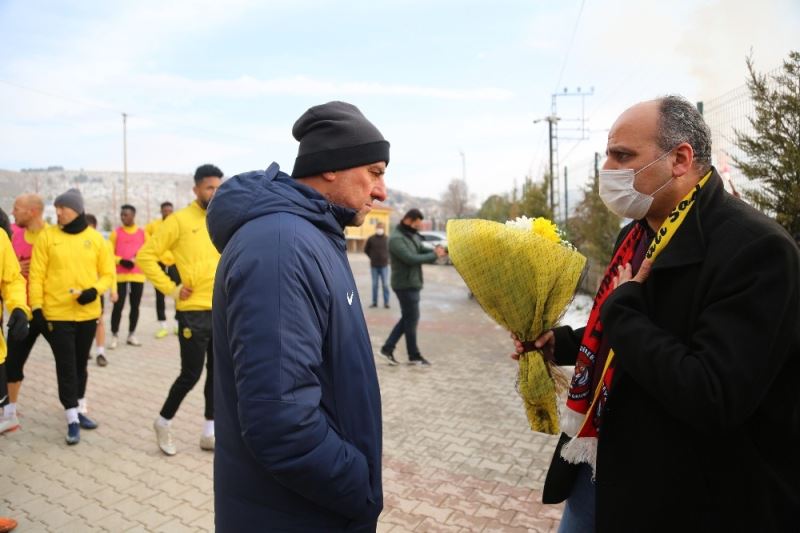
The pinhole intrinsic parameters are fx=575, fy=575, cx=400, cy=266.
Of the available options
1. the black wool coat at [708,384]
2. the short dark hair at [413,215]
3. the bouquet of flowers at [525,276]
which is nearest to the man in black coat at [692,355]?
the black wool coat at [708,384]

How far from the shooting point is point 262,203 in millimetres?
1751

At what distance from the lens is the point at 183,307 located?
4617 millimetres

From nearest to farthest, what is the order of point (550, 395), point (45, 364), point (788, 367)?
1. point (788, 367)
2. point (550, 395)
3. point (45, 364)

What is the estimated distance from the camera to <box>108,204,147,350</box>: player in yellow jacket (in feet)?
29.3

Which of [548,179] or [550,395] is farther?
[548,179]

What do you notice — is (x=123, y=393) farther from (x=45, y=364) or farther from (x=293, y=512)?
(x=293, y=512)

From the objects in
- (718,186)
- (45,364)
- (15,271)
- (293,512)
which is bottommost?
(45,364)

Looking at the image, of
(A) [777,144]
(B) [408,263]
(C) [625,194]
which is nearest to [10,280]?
(C) [625,194]

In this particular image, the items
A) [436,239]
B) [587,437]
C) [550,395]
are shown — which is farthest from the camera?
[436,239]

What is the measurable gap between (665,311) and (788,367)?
0.36 meters

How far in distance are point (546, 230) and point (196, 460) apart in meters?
3.69

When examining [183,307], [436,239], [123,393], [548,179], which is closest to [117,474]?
[183,307]

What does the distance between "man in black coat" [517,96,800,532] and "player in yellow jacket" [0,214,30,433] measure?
4.13 metres

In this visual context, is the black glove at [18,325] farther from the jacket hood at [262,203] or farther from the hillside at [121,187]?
the hillside at [121,187]
